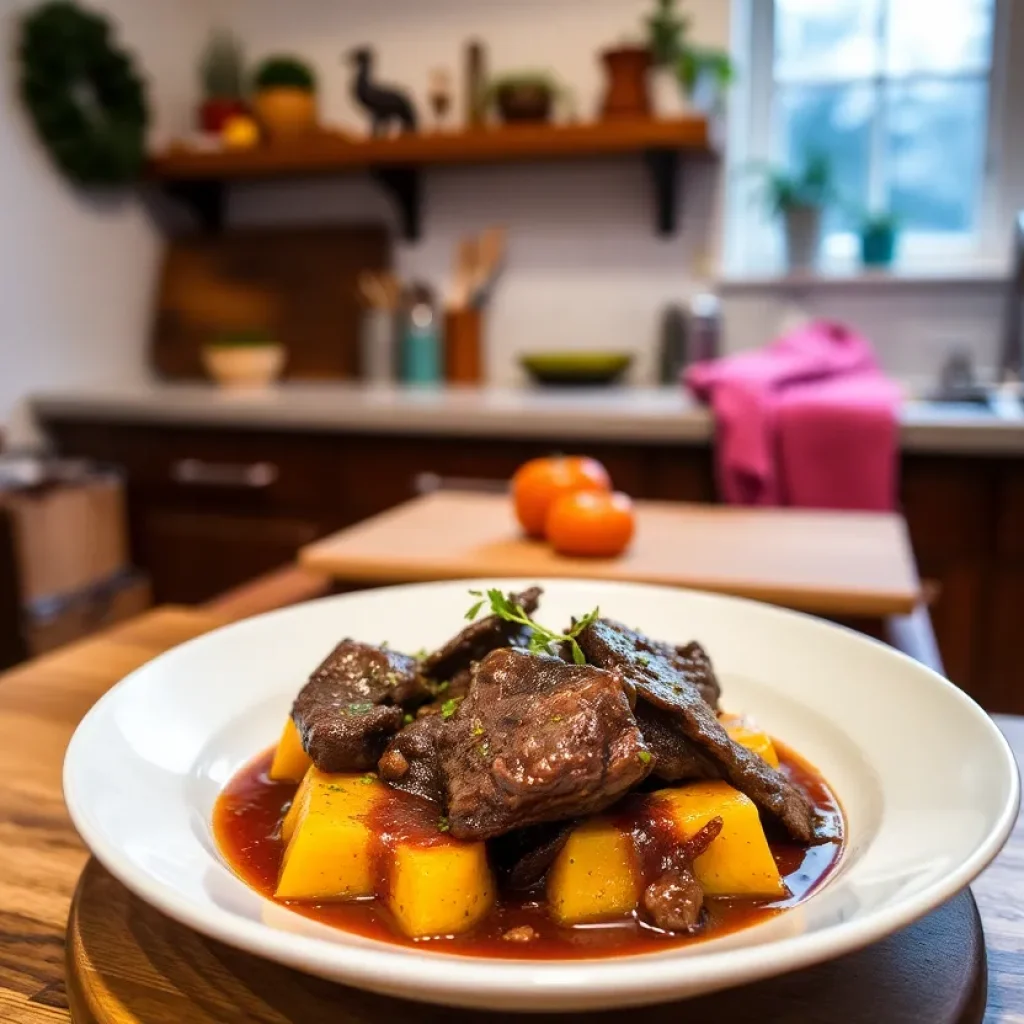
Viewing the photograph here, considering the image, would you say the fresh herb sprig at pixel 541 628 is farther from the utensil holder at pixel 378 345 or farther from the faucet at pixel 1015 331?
the utensil holder at pixel 378 345

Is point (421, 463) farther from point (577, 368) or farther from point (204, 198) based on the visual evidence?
point (204, 198)

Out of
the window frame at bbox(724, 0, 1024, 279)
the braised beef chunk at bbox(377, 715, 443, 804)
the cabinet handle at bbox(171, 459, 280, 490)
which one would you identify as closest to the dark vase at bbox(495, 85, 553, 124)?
the window frame at bbox(724, 0, 1024, 279)

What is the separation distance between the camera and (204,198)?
11.5 feet

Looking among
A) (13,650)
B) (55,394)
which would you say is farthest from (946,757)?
(55,394)

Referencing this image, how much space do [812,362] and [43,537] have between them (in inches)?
75.4

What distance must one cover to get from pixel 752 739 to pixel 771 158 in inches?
111

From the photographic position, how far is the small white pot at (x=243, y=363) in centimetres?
316

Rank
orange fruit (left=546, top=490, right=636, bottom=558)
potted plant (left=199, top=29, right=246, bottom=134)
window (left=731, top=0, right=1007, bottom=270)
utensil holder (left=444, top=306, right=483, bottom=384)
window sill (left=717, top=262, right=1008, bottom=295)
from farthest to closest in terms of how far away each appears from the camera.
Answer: potted plant (left=199, top=29, right=246, bottom=134), utensil holder (left=444, top=306, right=483, bottom=384), window (left=731, top=0, right=1007, bottom=270), window sill (left=717, top=262, right=1008, bottom=295), orange fruit (left=546, top=490, right=636, bottom=558)

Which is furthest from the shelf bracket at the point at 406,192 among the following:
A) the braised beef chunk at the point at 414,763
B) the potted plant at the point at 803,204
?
the braised beef chunk at the point at 414,763

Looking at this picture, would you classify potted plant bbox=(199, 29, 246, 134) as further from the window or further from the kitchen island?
the window

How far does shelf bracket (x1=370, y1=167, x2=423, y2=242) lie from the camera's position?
318 cm

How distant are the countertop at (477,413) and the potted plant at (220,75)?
37.1 inches

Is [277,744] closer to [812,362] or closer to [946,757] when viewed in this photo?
[946,757]

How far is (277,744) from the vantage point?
77cm
